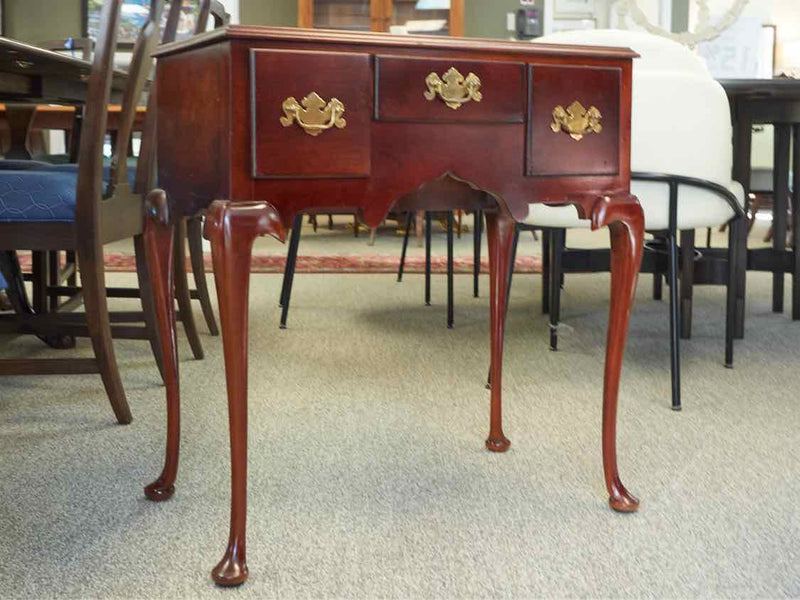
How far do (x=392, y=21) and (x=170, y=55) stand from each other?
6.15 m

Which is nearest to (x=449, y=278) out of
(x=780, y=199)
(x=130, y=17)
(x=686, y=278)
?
(x=686, y=278)

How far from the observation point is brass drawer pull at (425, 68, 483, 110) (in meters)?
1.32

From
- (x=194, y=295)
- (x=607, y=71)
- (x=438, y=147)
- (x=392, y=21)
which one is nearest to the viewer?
(x=438, y=147)

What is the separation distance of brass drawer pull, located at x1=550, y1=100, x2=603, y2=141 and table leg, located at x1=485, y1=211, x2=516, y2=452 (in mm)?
311

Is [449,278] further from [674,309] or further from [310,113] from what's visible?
[310,113]

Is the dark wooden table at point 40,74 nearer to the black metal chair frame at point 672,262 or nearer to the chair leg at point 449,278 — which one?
the chair leg at point 449,278

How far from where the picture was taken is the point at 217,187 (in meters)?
1.28

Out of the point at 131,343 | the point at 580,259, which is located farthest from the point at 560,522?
the point at 131,343

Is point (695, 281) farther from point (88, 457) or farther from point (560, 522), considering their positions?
point (88, 457)

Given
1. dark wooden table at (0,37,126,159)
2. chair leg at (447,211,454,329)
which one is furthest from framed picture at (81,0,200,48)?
chair leg at (447,211,454,329)

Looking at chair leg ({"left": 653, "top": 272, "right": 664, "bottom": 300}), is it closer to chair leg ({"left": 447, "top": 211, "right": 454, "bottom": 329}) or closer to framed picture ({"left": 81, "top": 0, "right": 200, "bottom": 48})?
chair leg ({"left": 447, "top": 211, "right": 454, "bottom": 329})

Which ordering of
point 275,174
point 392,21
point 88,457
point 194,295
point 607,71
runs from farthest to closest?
point 392,21
point 194,295
point 88,457
point 607,71
point 275,174

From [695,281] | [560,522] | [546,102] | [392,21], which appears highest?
[392,21]

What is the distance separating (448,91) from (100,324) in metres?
0.96
